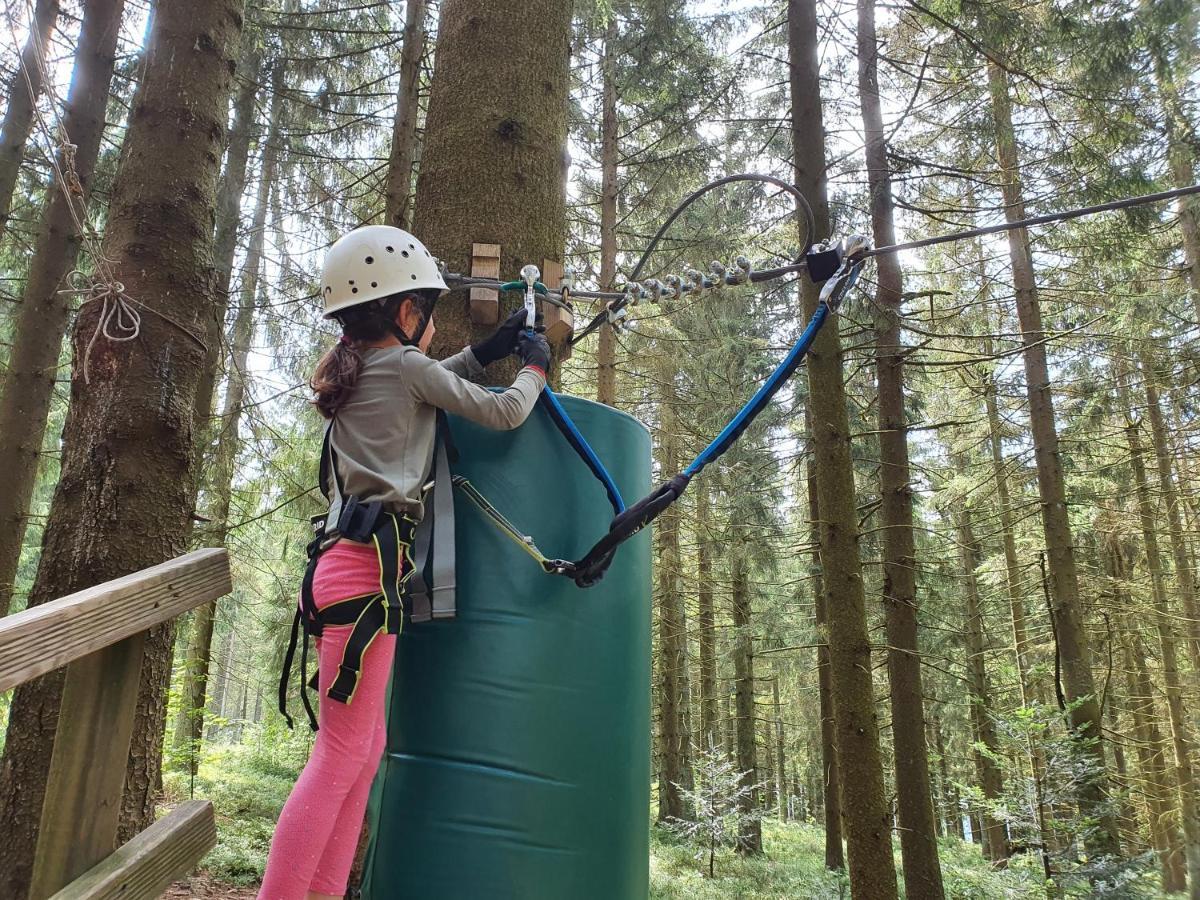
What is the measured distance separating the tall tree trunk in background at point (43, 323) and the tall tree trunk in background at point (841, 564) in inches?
216

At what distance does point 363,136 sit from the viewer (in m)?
10.4

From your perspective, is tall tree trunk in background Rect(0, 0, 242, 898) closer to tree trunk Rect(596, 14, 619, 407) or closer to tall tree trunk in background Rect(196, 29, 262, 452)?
tall tree trunk in background Rect(196, 29, 262, 452)

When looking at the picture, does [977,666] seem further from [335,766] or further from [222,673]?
[222,673]

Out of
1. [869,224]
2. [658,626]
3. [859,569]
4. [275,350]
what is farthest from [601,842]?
[658,626]

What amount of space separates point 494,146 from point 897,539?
5753 mm

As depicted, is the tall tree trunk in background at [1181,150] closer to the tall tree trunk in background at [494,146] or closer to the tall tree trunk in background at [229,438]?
the tall tree trunk in background at [494,146]

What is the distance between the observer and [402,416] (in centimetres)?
202

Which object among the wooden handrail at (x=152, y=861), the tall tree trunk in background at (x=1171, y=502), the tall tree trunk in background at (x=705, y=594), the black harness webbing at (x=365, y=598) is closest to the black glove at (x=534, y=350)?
the black harness webbing at (x=365, y=598)

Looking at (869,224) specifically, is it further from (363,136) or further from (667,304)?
(363,136)

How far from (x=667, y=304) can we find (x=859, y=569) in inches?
260

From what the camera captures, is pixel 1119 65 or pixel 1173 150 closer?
pixel 1119 65

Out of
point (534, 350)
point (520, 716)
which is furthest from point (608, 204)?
point (520, 716)

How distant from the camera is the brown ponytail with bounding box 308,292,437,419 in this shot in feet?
6.86

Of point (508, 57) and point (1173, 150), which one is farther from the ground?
point (1173, 150)
